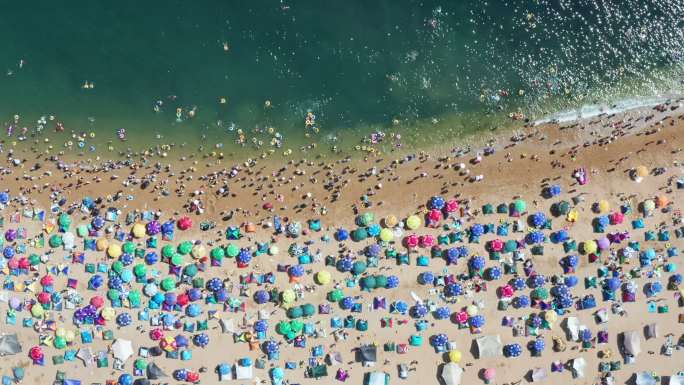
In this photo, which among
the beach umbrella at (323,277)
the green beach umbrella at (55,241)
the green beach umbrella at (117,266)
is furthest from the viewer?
the green beach umbrella at (55,241)

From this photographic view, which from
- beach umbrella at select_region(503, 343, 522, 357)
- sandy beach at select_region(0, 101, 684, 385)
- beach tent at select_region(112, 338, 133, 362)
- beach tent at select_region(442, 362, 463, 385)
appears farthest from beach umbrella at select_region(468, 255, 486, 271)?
beach tent at select_region(112, 338, 133, 362)

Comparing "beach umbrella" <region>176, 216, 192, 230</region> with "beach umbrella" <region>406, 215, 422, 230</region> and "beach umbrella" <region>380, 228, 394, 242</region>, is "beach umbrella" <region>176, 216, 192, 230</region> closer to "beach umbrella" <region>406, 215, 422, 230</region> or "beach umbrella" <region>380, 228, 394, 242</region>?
"beach umbrella" <region>380, 228, 394, 242</region>

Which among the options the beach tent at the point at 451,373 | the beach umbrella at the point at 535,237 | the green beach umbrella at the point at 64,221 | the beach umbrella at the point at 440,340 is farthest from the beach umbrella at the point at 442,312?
the green beach umbrella at the point at 64,221

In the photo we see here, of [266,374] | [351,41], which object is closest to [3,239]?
[266,374]

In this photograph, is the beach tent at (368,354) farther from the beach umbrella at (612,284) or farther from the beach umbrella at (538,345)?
the beach umbrella at (612,284)

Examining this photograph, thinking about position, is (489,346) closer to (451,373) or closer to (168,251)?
(451,373)

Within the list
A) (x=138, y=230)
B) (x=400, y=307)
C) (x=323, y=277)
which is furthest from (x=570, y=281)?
(x=138, y=230)
